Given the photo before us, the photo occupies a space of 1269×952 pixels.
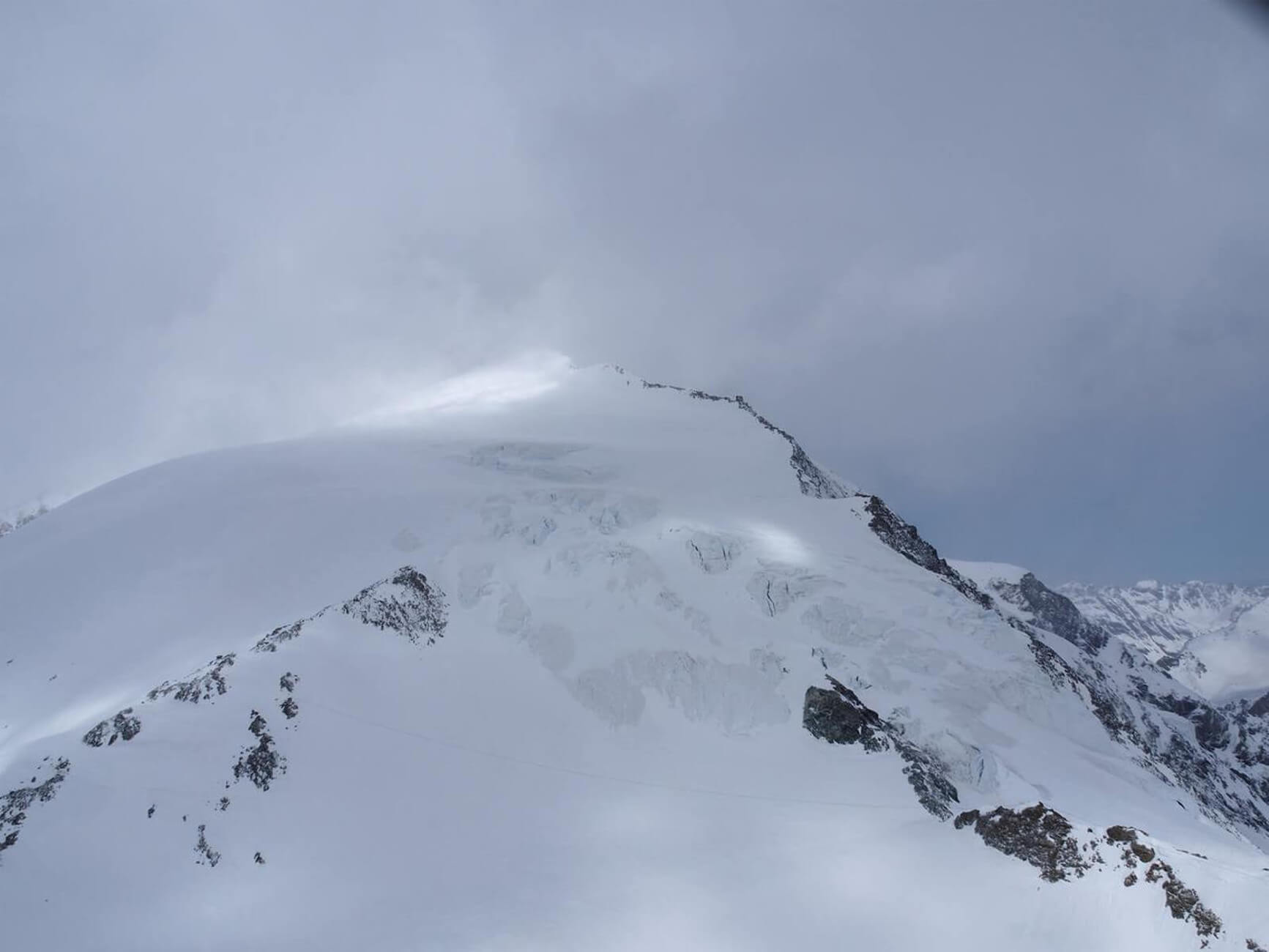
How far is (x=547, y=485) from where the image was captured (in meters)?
56.2

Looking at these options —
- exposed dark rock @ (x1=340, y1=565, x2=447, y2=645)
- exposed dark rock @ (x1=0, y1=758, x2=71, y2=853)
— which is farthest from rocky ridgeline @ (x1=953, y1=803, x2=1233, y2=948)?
exposed dark rock @ (x1=0, y1=758, x2=71, y2=853)

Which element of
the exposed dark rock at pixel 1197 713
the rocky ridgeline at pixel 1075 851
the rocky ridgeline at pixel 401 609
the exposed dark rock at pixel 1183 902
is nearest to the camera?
the exposed dark rock at pixel 1183 902

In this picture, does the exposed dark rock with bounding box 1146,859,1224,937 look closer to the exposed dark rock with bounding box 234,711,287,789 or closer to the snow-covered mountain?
the snow-covered mountain

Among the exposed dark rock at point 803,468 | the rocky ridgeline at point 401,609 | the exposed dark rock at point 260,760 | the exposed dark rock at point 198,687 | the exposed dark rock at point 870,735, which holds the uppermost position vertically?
the exposed dark rock at point 803,468

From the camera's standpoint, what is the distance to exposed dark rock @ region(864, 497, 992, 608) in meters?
52.6

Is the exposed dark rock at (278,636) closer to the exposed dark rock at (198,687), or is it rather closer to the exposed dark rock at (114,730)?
the exposed dark rock at (198,687)

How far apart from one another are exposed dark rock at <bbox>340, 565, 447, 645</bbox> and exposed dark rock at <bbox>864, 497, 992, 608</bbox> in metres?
31.4

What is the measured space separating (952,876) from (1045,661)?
20476 mm

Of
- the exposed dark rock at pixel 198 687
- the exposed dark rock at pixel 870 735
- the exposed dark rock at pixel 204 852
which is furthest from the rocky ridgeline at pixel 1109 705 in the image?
the exposed dark rock at pixel 198 687

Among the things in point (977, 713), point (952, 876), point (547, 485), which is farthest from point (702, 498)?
point (952, 876)

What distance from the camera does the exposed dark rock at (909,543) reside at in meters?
52.6

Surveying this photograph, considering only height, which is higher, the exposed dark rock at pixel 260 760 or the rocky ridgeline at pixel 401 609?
the rocky ridgeline at pixel 401 609

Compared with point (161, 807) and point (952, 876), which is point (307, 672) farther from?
point (952, 876)

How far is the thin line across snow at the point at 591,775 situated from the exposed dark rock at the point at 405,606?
6407mm
